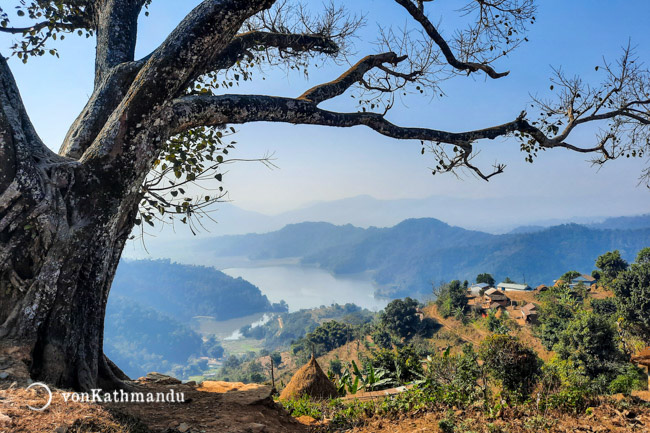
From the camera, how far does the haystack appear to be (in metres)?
8.33

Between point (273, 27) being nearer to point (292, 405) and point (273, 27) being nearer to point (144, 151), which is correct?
point (144, 151)

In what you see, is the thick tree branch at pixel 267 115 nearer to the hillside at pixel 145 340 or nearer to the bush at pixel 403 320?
the bush at pixel 403 320

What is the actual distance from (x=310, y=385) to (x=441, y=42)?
725cm

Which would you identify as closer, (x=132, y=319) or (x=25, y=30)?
(x=25, y=30)

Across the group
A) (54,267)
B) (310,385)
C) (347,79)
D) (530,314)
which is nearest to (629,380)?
(310,385)

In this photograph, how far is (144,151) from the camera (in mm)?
3730

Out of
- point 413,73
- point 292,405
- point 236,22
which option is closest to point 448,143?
point 413,73

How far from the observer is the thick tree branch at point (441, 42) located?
4.84 m

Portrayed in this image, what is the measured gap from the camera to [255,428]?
3529mm

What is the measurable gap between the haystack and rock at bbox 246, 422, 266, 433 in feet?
16.2

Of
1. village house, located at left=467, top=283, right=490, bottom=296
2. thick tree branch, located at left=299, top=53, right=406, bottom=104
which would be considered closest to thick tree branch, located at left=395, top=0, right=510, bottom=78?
thick tree branch, located at left=299, top=53, right=406, bottom=104

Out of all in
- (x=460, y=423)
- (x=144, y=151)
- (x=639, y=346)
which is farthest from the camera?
(x=639, y=346)

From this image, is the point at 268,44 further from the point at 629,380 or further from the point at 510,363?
the point at 629,380

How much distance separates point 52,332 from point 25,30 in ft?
17.6
